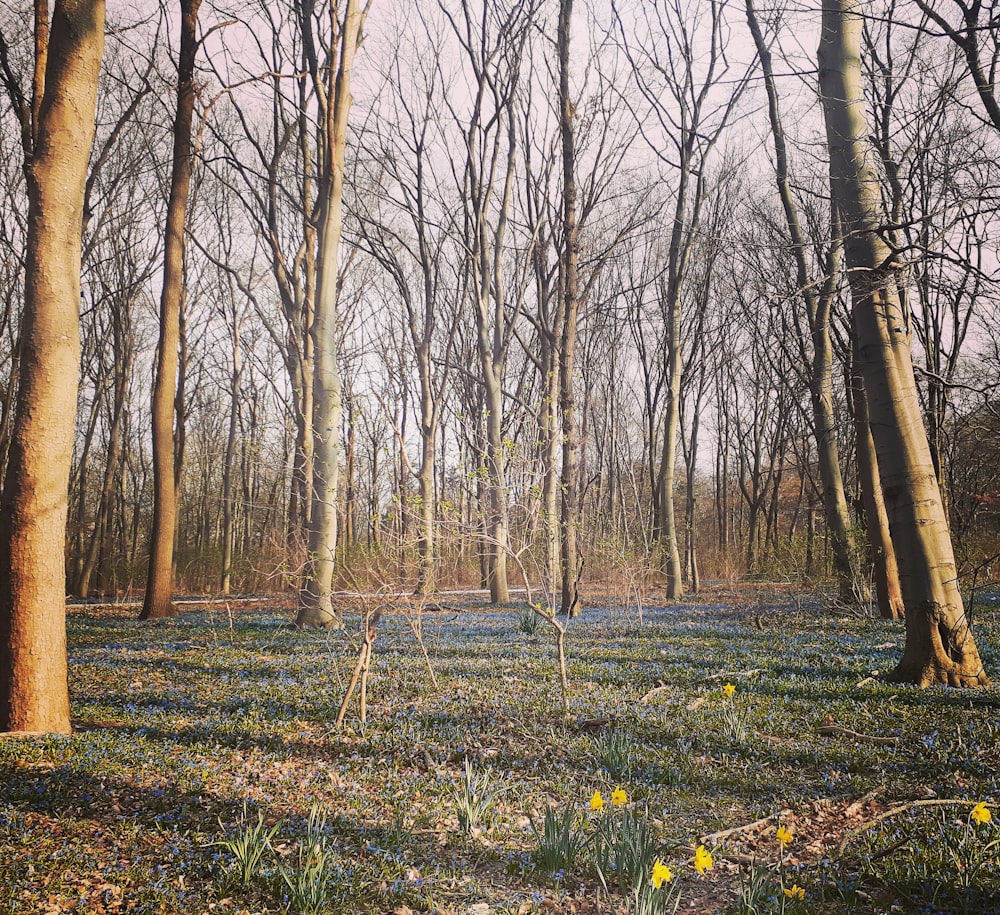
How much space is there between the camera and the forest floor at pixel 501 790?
2762mm

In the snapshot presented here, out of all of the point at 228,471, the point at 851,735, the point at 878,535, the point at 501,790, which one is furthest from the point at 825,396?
the point at 228,471

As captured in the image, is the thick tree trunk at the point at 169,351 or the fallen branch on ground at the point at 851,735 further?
the thick tree trunk at the point at 169,351

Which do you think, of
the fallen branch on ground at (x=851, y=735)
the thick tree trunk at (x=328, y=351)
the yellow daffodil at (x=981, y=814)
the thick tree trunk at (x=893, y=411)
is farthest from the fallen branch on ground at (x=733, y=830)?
the thick tree trunk at (x=328, y=351)

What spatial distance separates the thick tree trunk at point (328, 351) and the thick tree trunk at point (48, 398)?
17.3 ft

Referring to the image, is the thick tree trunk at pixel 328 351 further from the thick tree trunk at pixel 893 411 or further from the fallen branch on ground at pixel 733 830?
the fallen branch on ground at pixel 733 830

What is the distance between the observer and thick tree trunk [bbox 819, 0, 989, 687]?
607 centimetres

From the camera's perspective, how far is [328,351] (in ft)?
36.7

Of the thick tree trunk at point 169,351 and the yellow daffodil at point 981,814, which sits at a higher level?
the thick tree trunk at point 169,351

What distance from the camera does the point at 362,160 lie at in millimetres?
20406

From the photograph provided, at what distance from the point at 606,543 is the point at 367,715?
327 inches

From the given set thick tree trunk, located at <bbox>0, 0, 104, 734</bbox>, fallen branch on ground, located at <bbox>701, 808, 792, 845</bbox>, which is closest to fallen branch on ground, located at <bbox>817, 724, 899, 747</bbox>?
fallen branch on ground, located at <bbox>701, 808, 792, 845</bbox>

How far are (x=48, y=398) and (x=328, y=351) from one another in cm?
661

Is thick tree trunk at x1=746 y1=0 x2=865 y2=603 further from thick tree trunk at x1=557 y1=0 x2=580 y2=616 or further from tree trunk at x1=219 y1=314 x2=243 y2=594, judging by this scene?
tree trunk at x1=219 y1=314 x2=243 y2=594

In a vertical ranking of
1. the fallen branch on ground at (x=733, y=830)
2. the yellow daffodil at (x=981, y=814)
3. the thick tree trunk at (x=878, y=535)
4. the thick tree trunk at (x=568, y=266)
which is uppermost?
the thick tree trunk at (x=568, y=266)
